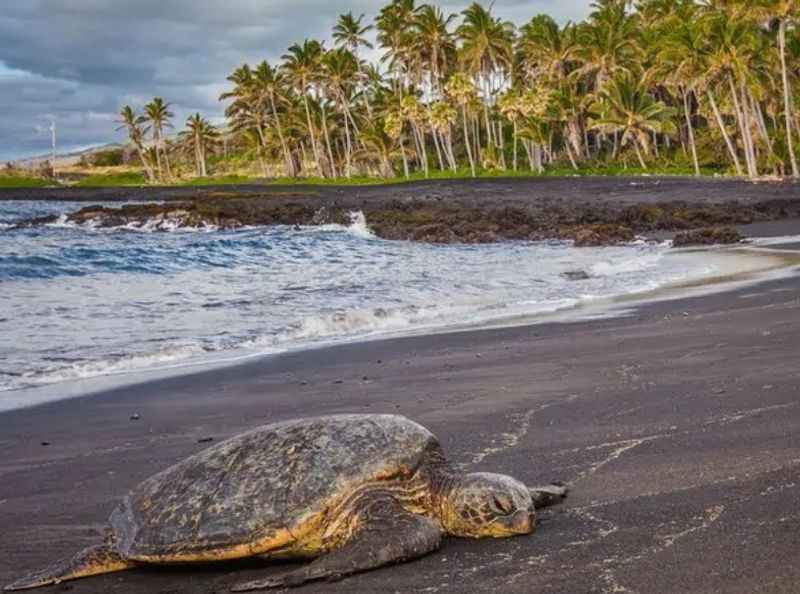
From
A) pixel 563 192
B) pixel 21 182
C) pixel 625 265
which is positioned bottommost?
pixel 625 265

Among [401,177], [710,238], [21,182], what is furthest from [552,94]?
[21,182]

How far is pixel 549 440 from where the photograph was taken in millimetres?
5758

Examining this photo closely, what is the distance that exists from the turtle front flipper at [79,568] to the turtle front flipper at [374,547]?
0.72 m

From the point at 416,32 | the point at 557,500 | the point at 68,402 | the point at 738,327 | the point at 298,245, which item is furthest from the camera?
the point at 416,32

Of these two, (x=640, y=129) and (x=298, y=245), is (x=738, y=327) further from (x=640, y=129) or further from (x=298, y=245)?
(x=640, y=129)

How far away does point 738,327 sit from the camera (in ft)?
32.0

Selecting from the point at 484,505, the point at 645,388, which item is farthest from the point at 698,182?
the point at 484,505

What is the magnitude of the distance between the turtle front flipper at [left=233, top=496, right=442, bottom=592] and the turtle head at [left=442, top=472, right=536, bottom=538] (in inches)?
4.9

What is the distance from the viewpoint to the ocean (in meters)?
11.3

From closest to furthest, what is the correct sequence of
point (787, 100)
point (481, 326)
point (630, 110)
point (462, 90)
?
point (481, 326) → point (787, 100) → point (630, 110) → point (462, 90)

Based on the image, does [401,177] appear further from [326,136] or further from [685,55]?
[685,55]

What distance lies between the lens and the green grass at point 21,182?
10478 cm

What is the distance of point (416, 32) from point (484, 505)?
8265cm

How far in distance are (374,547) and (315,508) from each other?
0.32m
